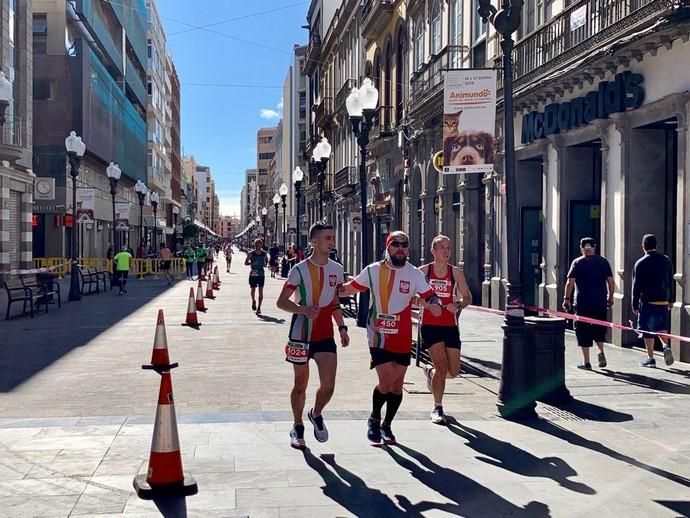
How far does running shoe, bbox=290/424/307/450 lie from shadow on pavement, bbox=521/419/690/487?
2.29m

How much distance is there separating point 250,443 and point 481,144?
280 inches

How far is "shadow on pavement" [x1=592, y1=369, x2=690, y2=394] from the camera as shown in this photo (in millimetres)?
9493

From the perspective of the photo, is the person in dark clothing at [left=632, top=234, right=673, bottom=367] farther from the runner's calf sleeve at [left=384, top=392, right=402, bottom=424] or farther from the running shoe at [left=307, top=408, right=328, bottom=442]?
the running shoe at [left=307, top=408, right=328, bottom=442]

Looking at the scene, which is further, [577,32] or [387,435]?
[577,32]

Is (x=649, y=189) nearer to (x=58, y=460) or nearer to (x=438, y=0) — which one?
(x=58, y=460)

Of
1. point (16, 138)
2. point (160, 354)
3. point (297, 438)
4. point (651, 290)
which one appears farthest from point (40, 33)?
point (160, 354)

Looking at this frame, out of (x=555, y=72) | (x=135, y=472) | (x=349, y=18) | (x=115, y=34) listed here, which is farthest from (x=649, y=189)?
(x=115, y=34)

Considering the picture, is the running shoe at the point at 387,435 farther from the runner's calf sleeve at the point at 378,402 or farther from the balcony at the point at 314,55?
the balcony at the point at 314,55

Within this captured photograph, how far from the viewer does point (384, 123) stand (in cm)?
3253

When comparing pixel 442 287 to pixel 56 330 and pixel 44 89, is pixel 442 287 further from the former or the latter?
pixel 44 89

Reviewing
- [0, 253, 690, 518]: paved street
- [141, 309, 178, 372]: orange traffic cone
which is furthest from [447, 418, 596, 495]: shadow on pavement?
[141, 309, 178, 372]: orange traffic cone

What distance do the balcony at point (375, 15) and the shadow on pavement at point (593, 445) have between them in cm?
2551

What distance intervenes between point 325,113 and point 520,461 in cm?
4473

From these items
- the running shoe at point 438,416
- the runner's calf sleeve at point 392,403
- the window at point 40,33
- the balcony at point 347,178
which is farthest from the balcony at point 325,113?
the runner's calf sleeve at point 392,403
